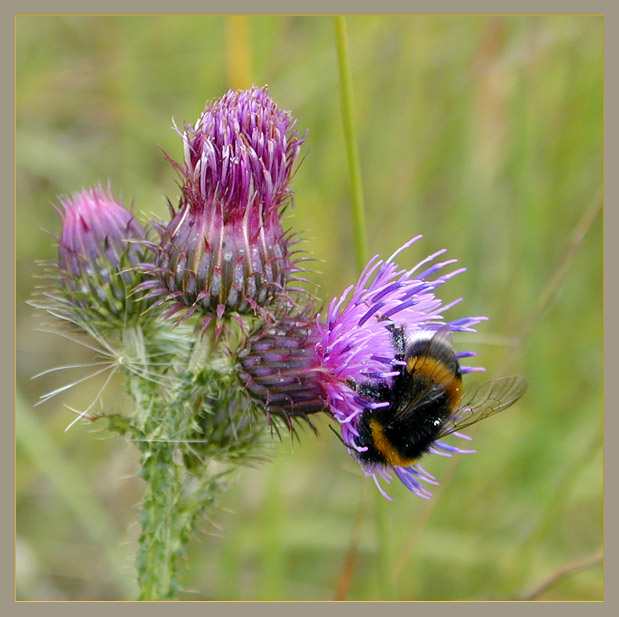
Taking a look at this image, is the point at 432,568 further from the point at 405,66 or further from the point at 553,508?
the point at 405,66

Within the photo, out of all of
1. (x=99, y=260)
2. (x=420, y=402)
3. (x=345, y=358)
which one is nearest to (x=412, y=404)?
(x=420, y=402)

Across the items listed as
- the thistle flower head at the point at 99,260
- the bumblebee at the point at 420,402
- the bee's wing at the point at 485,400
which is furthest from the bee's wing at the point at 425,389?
the thistle flower head at the point at 99,260

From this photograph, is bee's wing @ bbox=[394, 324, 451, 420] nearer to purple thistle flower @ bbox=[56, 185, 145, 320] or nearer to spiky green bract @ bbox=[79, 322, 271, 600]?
spiky green bract @ bbox=[79, 322, 271, 600]

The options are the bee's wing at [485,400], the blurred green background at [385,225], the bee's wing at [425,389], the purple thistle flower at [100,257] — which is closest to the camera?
the bee's wing at [425,389]

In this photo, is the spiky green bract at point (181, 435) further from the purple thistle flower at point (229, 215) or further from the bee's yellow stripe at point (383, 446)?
the bee's yellow stripe at point (383, 446)

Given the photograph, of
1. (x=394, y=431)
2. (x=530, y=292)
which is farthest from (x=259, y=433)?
(x=530, y=292)

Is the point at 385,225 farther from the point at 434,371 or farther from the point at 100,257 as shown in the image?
the point at 434,371
